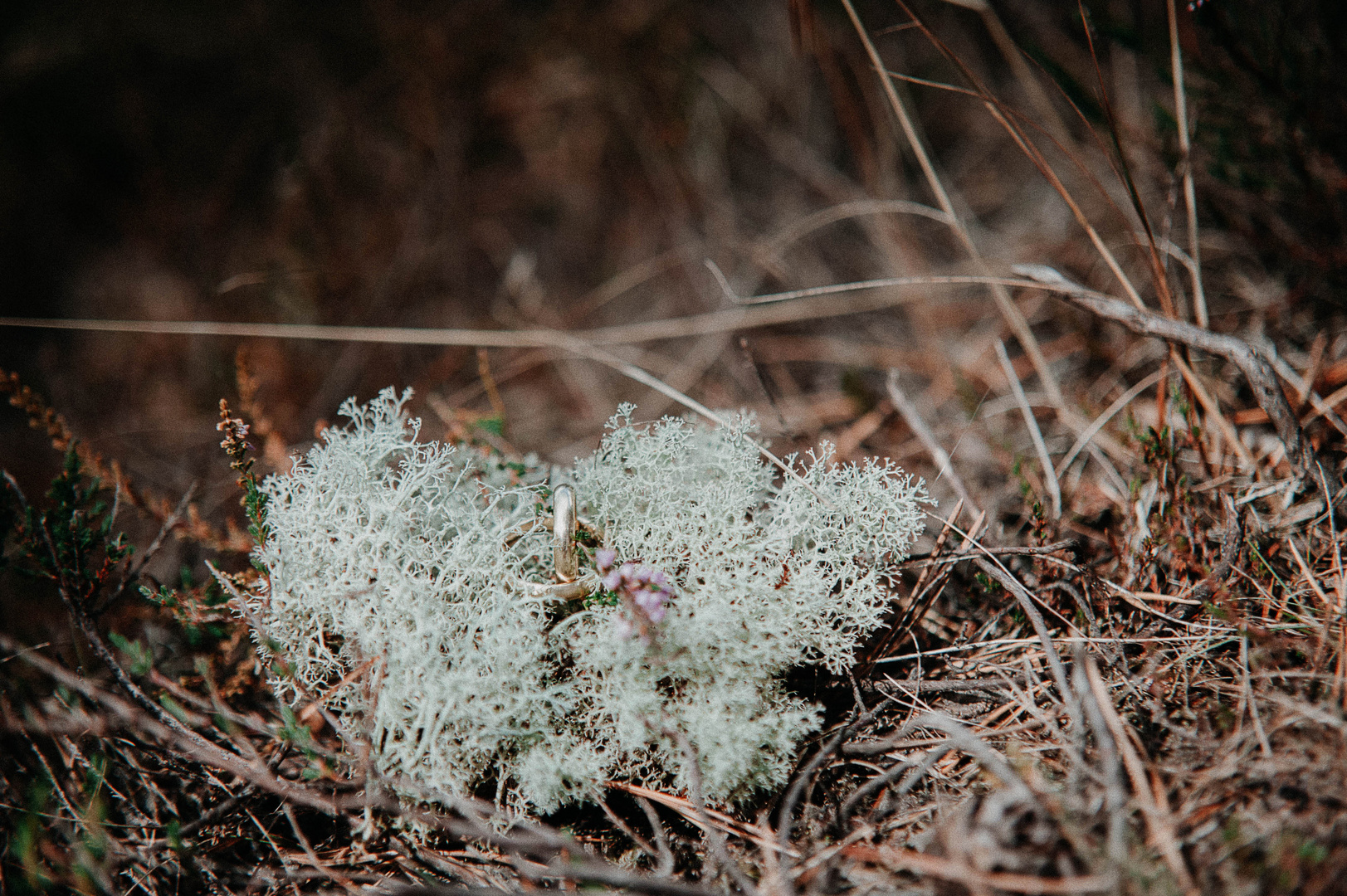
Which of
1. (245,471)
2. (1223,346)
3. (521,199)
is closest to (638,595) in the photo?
(245,471)

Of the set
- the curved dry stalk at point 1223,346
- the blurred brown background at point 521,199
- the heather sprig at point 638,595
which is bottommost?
the heather sprig at point 638,595

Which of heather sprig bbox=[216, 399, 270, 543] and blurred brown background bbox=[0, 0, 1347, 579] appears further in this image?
blurred brown background bbox=[0, 0, 1347, 579]

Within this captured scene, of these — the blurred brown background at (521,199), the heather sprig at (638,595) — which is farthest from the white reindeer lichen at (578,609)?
the blurred brown background at (521,199)

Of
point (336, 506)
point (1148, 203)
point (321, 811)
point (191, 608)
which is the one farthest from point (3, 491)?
point (1148, 203)

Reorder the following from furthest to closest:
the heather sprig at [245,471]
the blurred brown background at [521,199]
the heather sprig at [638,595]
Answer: the blurred brown background at [521,199] → the heather sprig at [245,471] → the heather sprig at [638,595]

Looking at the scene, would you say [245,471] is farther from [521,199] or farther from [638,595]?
[521,199]

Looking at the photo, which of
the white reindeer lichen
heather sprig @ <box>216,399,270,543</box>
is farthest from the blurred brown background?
heather sprig @ <box>216,399,270,543</box>

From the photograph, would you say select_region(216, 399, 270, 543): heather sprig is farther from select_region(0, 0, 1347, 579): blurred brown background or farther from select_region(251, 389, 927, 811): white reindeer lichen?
select_region(0, 0, 1347, 579): blurred brown background

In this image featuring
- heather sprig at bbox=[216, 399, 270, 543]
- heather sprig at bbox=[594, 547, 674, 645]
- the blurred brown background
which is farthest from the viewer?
the blurred brown background

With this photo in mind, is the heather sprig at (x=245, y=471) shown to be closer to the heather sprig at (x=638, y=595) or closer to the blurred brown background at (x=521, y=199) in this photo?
the heather sprig at (x=638, y=595)
